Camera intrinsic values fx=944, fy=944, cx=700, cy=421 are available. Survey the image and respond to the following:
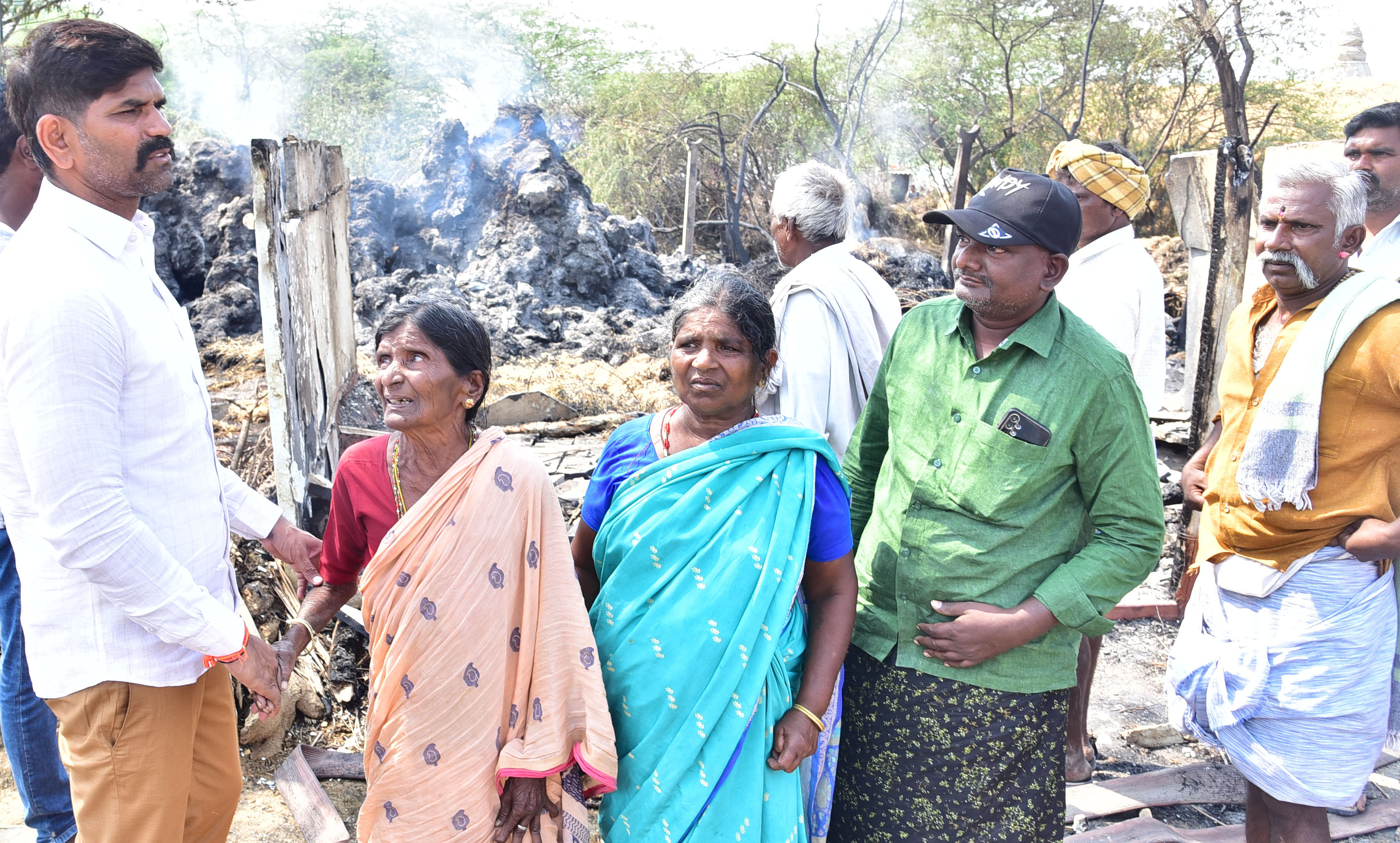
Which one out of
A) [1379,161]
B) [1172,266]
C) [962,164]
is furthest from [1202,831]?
[1172,266]

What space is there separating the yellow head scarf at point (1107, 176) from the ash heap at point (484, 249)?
7.16 meters

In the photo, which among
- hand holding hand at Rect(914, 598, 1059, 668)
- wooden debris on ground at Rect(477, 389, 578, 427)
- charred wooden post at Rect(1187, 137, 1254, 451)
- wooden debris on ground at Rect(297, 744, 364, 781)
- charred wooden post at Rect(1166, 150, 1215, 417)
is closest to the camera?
hand holding hand at Rect(914, 598, 1059, 668)

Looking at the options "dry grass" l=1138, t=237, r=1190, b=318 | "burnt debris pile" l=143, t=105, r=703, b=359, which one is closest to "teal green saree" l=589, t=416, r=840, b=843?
"burnt debris pile" l=143, t=105, r=703, b=359

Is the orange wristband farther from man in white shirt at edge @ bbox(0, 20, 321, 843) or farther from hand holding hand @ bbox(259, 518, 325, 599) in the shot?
hand holding hand @ bbox(259, 518, 325, 599)

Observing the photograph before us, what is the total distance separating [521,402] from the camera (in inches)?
321

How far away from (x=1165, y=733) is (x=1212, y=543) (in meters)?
1.37

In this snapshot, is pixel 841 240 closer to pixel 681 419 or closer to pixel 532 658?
pixel 681 419

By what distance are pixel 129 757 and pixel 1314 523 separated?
105 inches

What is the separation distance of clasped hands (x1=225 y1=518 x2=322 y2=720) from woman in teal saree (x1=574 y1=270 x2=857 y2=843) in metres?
0.67

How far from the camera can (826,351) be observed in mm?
2666

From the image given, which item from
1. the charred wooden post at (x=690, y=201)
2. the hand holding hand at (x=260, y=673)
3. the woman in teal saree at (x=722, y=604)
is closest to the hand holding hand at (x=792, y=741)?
the woman in teal saree at (x=722, y=604)

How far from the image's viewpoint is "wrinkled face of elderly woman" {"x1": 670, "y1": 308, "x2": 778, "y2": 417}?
6.53 feet

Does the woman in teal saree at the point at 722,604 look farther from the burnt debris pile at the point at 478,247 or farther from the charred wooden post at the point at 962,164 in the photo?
the charred wooden post at the point at 962,164

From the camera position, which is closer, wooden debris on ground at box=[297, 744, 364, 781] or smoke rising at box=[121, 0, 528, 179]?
wooden debris on ground at box=[297, 744, 364, 781]
